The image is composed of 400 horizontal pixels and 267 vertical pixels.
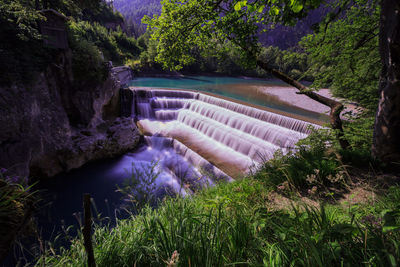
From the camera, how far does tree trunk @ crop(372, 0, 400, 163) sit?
2.68 meters

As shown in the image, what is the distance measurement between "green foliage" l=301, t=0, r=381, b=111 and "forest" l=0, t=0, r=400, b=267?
0.03 m

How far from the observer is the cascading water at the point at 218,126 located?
9781 mm

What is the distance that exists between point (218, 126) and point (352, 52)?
850cm

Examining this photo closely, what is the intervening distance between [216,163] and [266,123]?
4353 mm

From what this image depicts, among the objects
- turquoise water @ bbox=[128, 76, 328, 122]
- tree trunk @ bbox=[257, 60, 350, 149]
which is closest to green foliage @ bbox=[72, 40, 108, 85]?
tree trunk @ bbox=[257, 60, 350, 149]

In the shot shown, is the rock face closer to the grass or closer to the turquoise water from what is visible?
the grass

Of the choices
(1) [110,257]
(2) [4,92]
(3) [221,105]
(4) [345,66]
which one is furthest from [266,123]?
(2) [4,92]

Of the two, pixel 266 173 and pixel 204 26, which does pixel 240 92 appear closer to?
pixel 204 26

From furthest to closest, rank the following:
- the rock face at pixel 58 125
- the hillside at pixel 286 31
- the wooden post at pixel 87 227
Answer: the rock face at pixel 58 125, the hillside at pixel 286 31, the wooden post at pixel 87 227

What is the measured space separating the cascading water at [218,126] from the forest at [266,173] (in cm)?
328

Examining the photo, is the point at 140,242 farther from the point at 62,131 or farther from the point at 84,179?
the point at 62,131

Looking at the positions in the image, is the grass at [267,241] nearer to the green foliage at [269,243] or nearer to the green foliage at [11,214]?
the green foliage at [269,243]

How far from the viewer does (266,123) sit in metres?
11.2

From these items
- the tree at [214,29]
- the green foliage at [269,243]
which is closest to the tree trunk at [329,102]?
the tree at [214,29]
